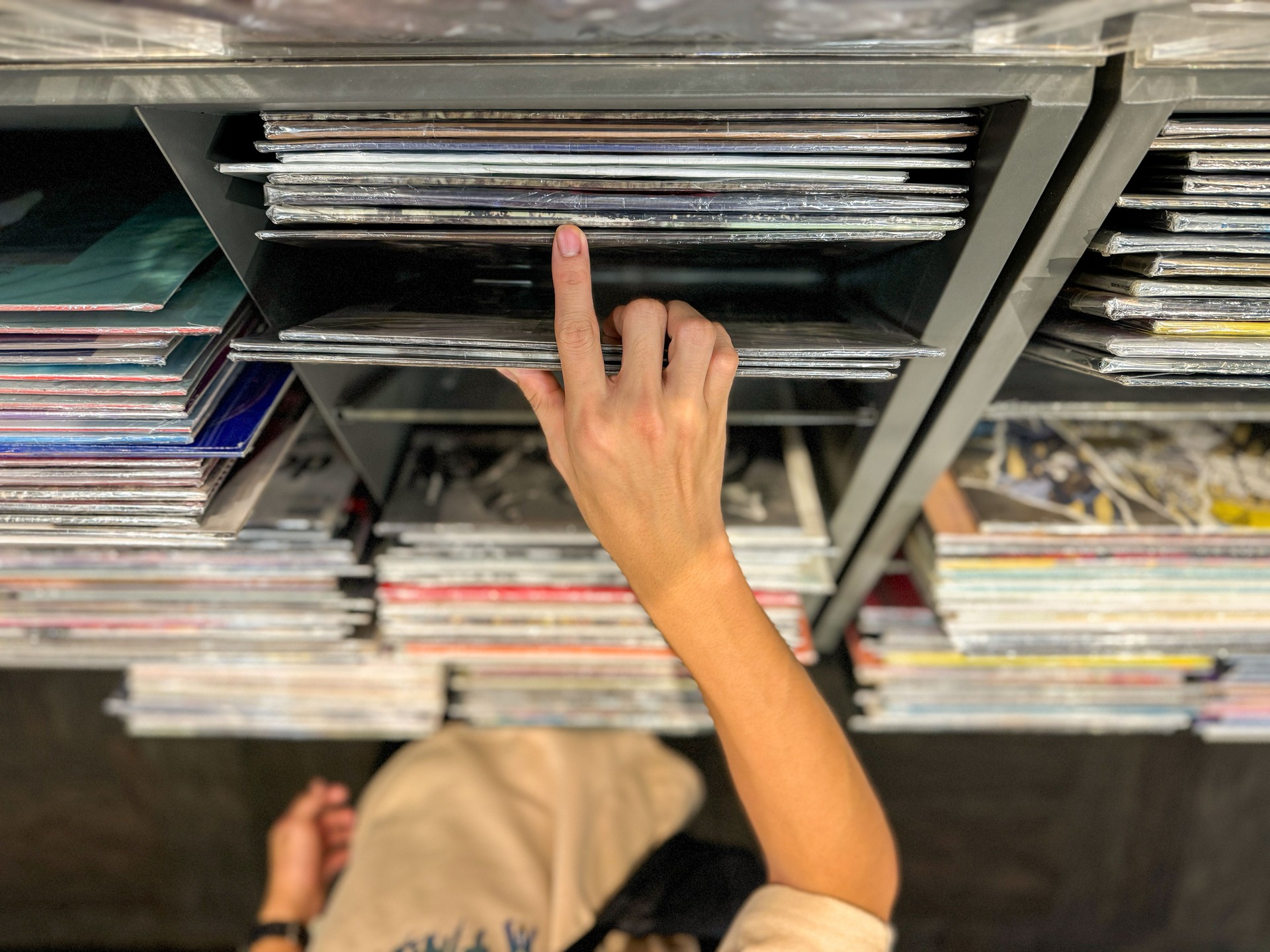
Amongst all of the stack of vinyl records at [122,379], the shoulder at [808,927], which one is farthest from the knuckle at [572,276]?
the shoulder at [808,927]

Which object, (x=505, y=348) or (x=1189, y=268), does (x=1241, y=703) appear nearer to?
(x=1189, y=268)

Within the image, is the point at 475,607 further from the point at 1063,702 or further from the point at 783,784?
the point at 1063,702

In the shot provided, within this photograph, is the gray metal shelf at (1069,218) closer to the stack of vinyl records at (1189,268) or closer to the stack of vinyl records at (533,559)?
the stack of vinyl records at (1189,268)

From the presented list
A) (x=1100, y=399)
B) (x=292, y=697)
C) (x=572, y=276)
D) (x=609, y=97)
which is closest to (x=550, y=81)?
(x=609, y=97)

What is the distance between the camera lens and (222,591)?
1151 mm

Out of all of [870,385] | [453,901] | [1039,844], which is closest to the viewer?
[870,385]

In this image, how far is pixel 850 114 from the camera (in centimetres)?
65

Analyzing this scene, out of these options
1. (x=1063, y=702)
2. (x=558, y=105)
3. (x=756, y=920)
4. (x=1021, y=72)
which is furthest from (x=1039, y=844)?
(x=558, y=105)

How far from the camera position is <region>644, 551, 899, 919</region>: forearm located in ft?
2.44

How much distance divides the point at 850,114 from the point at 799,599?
79 centimetres

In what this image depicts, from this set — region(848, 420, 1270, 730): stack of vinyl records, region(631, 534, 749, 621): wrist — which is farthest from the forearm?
region(848, 420, 1270, 730): stack of vinyl records

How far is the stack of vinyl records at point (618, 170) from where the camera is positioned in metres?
0.65

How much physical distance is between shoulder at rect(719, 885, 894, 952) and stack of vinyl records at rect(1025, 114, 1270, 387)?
68 centimetres

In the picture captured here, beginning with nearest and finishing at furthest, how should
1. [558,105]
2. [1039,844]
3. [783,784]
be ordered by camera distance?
[558,105] → [783,784] → [1039,844]
